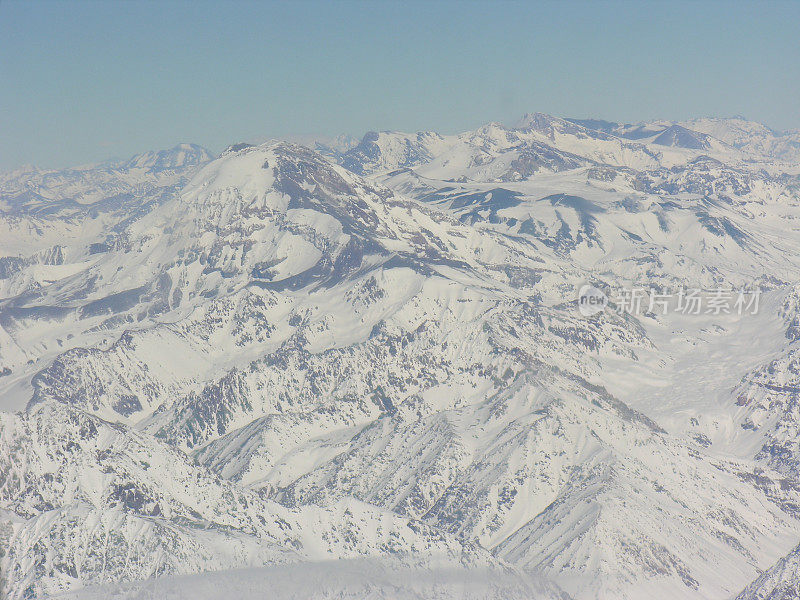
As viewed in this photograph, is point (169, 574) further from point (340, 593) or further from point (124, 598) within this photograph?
point (340, 593)

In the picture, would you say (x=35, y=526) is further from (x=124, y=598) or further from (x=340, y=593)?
(x=340, y=593)

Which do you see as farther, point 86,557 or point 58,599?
point 86,557

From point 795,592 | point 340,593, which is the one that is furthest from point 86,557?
point 795,592

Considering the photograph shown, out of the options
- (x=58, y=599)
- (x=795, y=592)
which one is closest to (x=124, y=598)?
(x=58, y=599)

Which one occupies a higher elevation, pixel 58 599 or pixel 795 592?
pixel 795 592

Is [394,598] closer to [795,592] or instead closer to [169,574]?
[169,574]

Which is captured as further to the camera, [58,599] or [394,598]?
[394,598]

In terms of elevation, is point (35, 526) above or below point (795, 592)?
below
